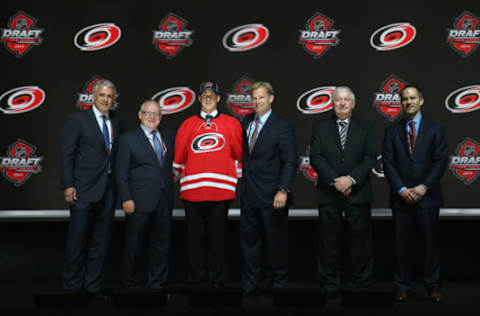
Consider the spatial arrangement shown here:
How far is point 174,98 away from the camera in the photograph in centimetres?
437

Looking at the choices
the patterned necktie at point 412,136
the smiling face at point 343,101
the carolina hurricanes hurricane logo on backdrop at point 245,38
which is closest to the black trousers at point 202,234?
the smiling face at point 343,101

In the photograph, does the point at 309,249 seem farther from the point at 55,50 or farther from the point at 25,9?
the point at 25,9

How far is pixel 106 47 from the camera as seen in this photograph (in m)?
4.37

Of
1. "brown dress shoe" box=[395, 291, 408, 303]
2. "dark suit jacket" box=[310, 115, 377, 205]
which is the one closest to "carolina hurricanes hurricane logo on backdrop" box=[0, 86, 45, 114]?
"dark suit jacket" box=[310, 115, 377, 205]

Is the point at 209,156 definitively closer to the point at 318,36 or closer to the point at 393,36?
the point at 318,36

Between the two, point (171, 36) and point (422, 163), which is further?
point (171, 36)

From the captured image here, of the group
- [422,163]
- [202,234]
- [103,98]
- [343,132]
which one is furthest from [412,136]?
[103,98]

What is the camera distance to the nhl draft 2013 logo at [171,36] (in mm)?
4375

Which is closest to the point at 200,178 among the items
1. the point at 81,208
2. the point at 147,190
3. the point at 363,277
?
the point at 147,190

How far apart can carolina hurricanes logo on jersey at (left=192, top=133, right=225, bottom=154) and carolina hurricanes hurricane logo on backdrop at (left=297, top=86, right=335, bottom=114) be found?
1.27 m

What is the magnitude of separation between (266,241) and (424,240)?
1127 millimetres

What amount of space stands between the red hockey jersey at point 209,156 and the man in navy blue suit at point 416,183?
1.14 meters

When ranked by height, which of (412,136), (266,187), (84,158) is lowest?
(266,187)

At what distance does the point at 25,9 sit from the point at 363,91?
10.4ft
